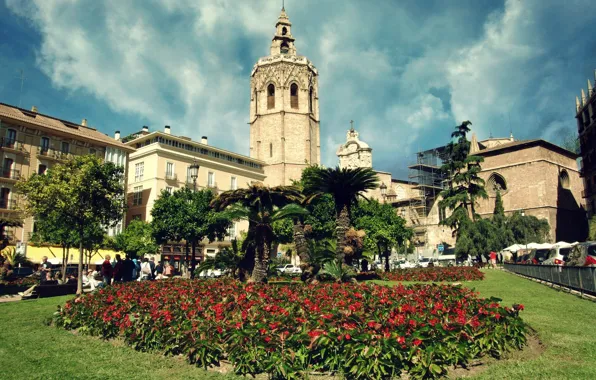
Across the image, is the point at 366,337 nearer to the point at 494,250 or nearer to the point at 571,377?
the point at 571,377

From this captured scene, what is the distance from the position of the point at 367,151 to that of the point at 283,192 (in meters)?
54.7

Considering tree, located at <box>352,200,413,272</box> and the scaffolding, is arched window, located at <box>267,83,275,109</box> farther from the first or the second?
tree, located at <box>352,200,413,272</box>

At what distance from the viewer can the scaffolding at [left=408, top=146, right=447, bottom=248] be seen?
2490 inches

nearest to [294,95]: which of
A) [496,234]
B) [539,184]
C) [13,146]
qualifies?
[539,184]

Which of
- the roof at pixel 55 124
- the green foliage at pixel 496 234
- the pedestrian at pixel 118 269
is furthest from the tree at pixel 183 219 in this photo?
the green foliage at pixel 496 234

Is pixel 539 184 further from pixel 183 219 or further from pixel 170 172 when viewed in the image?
pixel 170 172

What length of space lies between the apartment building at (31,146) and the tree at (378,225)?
2128 cm

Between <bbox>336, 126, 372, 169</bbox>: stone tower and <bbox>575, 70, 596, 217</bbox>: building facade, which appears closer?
<bbox>575, 70, 596, 217</bbox>: building facade

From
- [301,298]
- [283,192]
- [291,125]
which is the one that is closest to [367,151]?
[291,125]

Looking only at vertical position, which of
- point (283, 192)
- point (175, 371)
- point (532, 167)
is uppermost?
point (532, 167)

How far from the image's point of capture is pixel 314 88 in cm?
7094

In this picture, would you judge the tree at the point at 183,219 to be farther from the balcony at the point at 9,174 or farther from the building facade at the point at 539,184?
the building facade at the point at 539,184

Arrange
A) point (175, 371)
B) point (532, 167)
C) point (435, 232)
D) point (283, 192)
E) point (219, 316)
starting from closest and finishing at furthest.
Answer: point (175, 371) → point (219, 316) → point (283, 192) → point (532, 167) → point (435, 232)

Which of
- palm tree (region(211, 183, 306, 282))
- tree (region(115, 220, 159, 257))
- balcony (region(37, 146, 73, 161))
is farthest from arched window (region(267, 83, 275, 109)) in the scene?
palm tree (region(211, 183, 306, 282))
